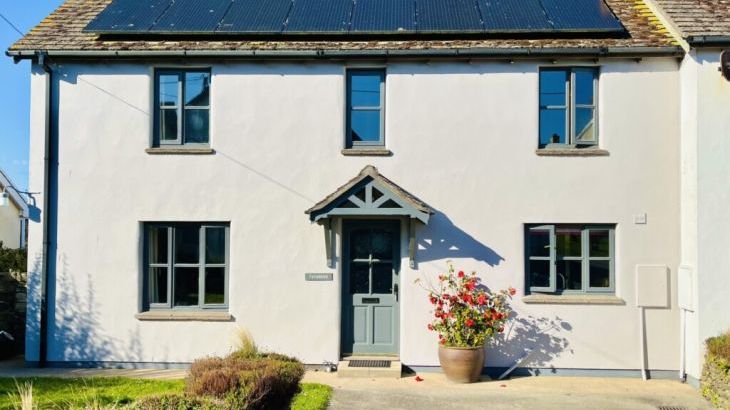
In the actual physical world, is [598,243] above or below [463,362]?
above

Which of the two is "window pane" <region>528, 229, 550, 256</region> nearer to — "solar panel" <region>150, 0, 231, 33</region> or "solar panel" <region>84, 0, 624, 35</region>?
"solar panel" <region>84, 0, 624, 35</region>

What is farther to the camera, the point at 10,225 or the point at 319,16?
the point at 10,225

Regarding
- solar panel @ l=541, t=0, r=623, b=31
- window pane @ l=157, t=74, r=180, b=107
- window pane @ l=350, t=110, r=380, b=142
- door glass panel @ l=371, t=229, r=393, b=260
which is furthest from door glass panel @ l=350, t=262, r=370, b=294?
solar panel @ l=541, t=0, r=623, b=31

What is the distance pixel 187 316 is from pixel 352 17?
657cm

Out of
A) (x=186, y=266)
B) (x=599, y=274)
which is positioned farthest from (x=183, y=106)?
(x=599, y=274)

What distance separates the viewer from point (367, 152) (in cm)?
→ 1064

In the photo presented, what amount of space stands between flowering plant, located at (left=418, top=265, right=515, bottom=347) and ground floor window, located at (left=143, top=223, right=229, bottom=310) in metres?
3.99

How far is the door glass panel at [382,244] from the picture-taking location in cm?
1086

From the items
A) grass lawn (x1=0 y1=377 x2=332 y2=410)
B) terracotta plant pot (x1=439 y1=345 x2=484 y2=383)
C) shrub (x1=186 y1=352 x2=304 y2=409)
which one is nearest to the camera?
shrub (x1=186 y1=352 x2=304 y2=409)

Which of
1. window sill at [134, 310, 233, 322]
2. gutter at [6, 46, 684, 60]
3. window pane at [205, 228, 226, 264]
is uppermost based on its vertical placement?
gutter at [6, 46, 684, 60]

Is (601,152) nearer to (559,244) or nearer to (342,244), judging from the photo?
(559,244)

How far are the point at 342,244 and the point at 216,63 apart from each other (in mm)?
4139

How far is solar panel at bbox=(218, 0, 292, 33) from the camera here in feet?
36.3

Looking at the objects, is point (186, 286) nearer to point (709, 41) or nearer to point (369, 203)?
point (369, 203)
